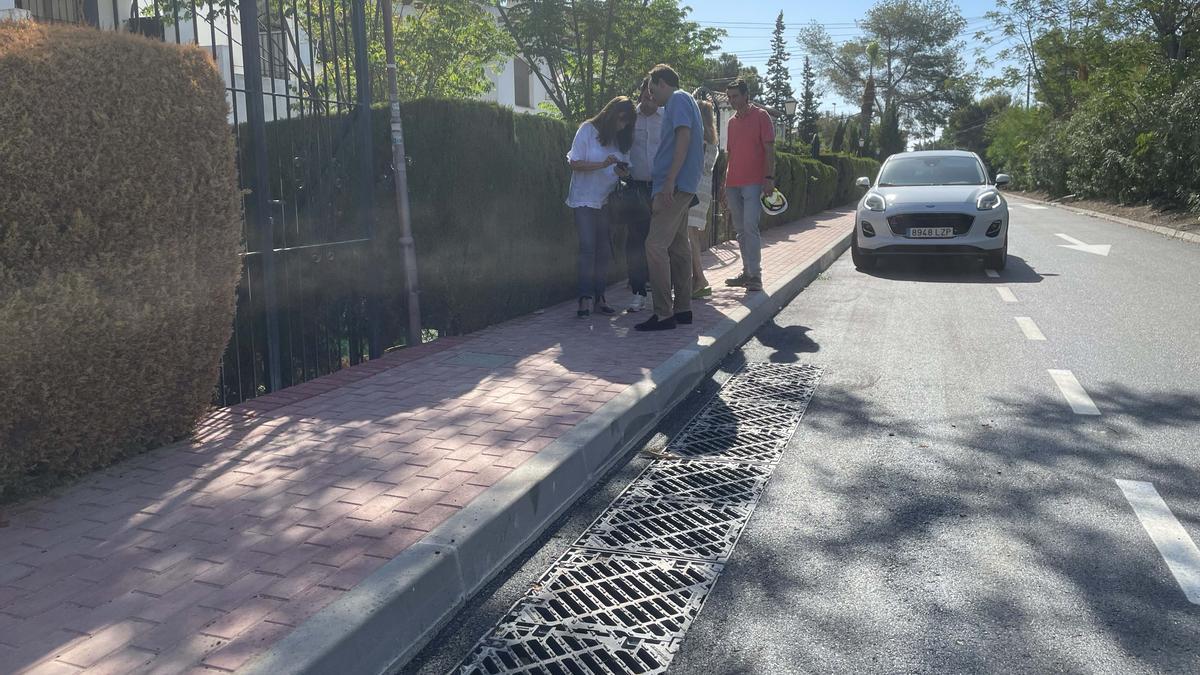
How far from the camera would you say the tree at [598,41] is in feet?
59.2

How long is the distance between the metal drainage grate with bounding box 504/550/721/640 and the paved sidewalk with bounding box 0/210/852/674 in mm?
343

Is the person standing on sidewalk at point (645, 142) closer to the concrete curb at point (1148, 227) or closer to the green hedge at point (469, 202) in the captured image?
the green hedge at point (469, 202)

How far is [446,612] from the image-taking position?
122 inches

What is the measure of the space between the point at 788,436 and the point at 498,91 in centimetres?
3050

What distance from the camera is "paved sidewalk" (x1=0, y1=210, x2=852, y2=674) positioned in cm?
273


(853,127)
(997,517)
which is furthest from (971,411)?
(853,127)

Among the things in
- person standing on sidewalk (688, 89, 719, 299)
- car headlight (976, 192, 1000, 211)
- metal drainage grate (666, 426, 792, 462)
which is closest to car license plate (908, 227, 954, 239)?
car headlight (976, 192, 1000, 211)

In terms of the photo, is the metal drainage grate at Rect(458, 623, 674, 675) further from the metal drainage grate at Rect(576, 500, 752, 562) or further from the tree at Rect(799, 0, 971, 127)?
the tree at Rect(799, 0, 971, 127)

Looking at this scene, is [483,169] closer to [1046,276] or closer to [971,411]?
[971,411]

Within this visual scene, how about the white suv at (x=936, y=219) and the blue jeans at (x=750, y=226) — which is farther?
the white suv at (x=936, y=219)

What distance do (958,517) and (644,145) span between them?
15.4 feet

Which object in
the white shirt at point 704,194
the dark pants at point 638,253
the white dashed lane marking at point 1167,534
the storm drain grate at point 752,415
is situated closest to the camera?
the white dashed lane marking at point 1167,534

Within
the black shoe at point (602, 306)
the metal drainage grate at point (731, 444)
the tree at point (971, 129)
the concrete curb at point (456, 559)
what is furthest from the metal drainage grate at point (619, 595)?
the tree at point (971, 129)

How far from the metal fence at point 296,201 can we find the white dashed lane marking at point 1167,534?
4543 millimetres
